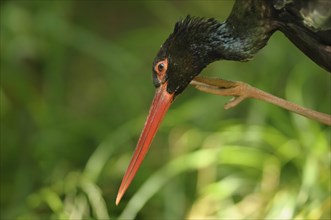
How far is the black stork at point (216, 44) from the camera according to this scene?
12.4ft

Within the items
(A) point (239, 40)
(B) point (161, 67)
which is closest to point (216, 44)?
(A) point (239, 40)

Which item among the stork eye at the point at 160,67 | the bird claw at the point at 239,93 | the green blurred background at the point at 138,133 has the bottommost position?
the green blurred background at the point at 138,133

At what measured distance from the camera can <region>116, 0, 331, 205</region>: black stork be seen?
3766 millimetres

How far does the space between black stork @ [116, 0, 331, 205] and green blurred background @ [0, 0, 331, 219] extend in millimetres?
701

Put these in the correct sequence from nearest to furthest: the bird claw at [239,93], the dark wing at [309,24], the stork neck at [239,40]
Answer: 1. the dark wing at [309,24]
2. the stork neck at [239,40]
3. the bird claw at [239,93]

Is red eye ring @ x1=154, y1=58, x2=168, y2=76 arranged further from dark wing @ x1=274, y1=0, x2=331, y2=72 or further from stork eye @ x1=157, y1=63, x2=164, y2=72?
dark wing @ x1=274, y1=0, x2=331, y2=72

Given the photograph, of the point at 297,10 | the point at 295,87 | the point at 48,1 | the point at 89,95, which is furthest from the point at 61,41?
the point at 297,10

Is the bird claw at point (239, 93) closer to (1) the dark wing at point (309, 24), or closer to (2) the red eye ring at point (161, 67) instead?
(2) the red eye ring at point (161, 67)

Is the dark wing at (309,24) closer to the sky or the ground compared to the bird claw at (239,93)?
closer to the sky

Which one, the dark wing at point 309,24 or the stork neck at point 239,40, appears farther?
the stork neck at point 239,40

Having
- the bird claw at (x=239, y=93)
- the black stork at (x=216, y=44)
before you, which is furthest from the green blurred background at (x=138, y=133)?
the black stork at (x=216, y=44)

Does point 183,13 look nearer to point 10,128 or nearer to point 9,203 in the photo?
point 10,128

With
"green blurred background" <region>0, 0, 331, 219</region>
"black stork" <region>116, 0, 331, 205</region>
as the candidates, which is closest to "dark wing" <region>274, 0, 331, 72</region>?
"black stork" <region>116, 0, 331, 205</region>

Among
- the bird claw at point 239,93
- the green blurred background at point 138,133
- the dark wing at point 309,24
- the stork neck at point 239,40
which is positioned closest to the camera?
the dark wing at point 309,24
